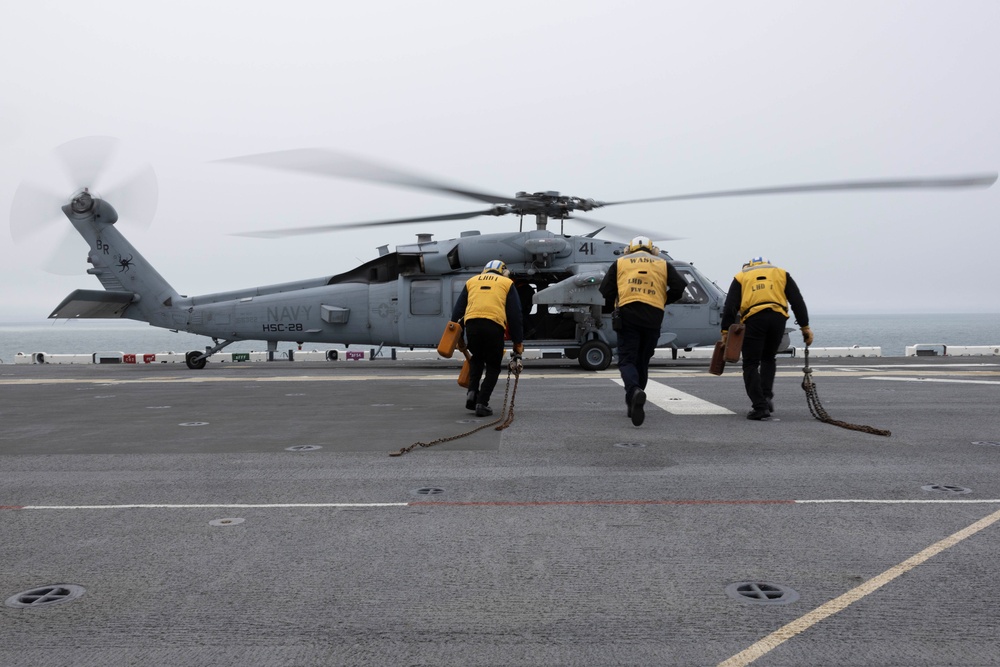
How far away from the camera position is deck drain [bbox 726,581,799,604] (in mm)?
2719

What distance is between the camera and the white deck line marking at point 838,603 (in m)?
2.30

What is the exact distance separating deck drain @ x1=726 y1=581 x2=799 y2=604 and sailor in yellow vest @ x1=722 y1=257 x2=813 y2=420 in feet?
17.3

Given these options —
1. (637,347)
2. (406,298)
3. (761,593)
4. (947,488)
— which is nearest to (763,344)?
(637,347)

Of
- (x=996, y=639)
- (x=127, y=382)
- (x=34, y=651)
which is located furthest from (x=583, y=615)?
(x=127, y=382)

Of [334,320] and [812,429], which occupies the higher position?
[334,320]

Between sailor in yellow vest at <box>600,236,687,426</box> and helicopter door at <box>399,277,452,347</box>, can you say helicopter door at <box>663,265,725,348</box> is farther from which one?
sailor in yellow vest at <box>600,236,687,426</box>

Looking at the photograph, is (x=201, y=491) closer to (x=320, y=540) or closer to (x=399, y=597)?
(x=320, y=540)

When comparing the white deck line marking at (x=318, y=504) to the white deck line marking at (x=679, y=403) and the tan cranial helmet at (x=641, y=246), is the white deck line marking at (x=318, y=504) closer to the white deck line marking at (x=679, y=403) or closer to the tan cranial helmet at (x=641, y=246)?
the white deck line marking at (x=679, y=403)

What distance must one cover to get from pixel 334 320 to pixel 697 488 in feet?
50.5

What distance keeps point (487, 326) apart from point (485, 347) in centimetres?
25

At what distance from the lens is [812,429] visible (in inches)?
274

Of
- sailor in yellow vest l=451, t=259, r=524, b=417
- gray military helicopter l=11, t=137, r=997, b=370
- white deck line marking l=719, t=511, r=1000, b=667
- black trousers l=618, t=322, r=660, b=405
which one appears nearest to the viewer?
white deck line marking l=719, t=511, r=1000, b=667

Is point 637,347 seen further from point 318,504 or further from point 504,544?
point 504,544

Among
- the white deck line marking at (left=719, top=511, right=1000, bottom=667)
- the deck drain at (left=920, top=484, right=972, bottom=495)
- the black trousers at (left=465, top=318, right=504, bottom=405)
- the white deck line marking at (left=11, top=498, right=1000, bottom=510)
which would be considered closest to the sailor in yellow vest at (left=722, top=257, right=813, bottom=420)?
the black trousers at (left=465, top=318, right=504, bottom=405)
